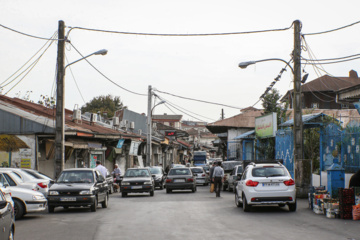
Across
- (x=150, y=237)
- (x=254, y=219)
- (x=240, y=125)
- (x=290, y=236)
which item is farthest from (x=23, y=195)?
(x=240, y=125)

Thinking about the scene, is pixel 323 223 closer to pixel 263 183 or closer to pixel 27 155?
pixel 263 183

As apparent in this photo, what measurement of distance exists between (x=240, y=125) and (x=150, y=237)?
44.2 meters

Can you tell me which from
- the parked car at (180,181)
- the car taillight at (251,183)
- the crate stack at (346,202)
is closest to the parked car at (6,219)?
the car taillight at (251,183)

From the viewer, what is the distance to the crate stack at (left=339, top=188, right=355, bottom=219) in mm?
13812

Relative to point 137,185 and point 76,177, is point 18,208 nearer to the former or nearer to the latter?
point 76,177

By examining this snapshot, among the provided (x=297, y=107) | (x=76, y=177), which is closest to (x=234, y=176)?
(x=297, y=107)

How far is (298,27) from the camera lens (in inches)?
835

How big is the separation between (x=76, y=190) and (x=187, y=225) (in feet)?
17.9

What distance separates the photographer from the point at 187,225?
12.8 m

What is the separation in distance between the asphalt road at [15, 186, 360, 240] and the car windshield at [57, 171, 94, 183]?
4.21 feet

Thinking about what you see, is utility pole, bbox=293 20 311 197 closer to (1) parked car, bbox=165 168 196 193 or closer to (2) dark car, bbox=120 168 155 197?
(2) dark car, bbox=120 168 155 197

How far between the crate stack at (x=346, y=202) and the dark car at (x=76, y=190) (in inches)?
323

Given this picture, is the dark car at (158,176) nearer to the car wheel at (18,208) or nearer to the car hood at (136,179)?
the car hood at (136,179)

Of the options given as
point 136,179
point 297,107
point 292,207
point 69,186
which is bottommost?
point 292,207
